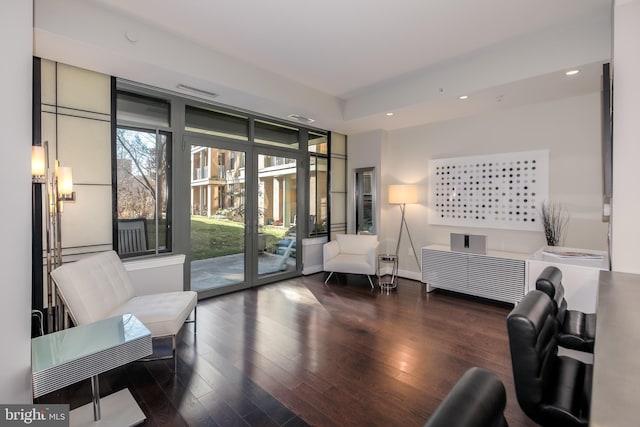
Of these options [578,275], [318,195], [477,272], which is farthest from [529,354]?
[318,195]

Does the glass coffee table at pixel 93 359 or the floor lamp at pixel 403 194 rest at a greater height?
the floor lamp at pixel 403 194

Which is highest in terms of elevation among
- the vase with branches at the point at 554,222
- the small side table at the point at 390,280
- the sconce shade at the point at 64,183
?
the sconce shade at the point at 64,183

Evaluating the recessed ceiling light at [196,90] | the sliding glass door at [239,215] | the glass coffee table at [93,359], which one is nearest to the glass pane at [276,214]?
the sliding glass door at [239,215]

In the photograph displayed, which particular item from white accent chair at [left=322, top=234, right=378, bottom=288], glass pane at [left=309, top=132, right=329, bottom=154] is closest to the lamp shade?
white accent chair at [left=322, top=234, right=378, bottom=288]

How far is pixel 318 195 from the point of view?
236 inches

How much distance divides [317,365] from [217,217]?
2.72 meters

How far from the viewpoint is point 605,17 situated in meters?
2.92

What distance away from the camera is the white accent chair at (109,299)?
8.00 feet

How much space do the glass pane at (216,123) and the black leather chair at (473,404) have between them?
438 cm

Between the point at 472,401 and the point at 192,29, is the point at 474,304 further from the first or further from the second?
the point at 192,29

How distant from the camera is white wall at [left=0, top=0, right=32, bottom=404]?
5.26 ft

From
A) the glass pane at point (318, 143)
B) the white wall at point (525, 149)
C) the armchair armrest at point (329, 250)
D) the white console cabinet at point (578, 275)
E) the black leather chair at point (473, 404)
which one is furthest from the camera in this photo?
the glass pane at point (318, 143)

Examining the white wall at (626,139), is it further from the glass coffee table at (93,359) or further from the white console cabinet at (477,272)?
the glass coffee table at (93,359)

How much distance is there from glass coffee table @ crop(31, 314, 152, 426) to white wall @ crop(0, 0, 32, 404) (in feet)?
0.45
